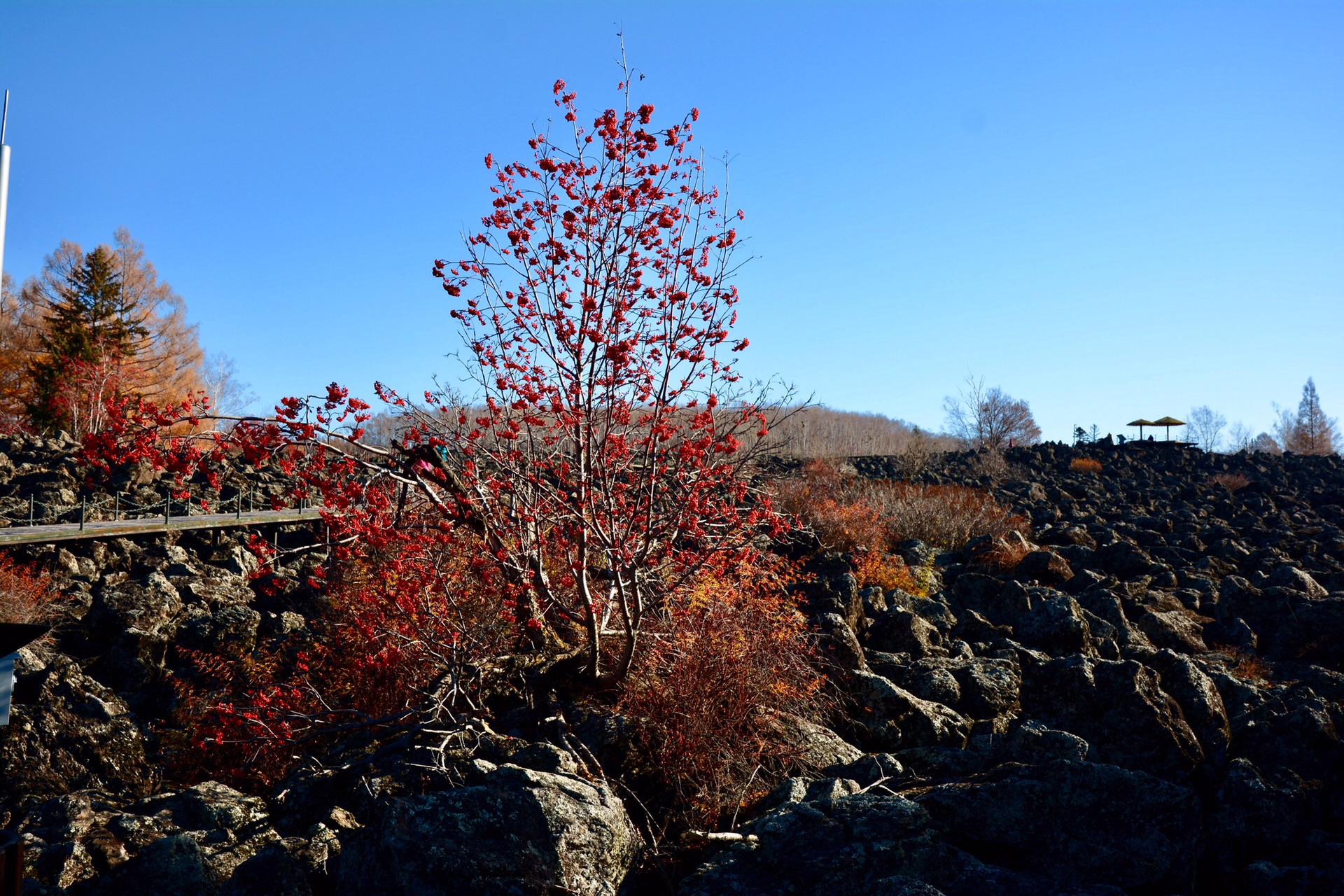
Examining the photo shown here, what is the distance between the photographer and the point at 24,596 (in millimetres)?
11891

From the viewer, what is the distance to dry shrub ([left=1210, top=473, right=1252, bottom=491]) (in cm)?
2591

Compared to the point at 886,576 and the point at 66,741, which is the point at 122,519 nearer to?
the point at 66,741

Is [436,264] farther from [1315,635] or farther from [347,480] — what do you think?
[1315,635]

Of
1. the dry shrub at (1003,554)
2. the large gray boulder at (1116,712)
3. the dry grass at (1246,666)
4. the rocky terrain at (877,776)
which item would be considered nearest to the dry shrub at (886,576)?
the rocky terrain at (877,776)

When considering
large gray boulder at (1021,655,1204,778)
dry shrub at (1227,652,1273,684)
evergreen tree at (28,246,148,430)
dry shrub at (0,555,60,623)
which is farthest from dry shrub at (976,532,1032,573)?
evergreen tree at (28,246,148,430)

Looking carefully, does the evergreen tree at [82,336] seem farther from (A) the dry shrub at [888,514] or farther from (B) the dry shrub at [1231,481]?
(B) the dry shrub at [1231,481]

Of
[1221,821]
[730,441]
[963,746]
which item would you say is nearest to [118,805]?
[730,441]

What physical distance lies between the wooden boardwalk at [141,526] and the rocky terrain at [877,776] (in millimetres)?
3575

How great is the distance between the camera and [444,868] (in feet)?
12.8

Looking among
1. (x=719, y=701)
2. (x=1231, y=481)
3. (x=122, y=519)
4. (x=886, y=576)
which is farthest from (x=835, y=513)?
(x=1231, y=481)

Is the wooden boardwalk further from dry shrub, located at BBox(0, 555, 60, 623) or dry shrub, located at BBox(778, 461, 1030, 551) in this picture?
dry shrub, located at BBox(778, 461, 1030, 551)

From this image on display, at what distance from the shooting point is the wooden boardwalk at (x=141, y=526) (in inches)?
563

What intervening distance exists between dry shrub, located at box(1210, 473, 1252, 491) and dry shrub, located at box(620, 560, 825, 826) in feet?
78.1

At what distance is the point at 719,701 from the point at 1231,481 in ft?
91.4
